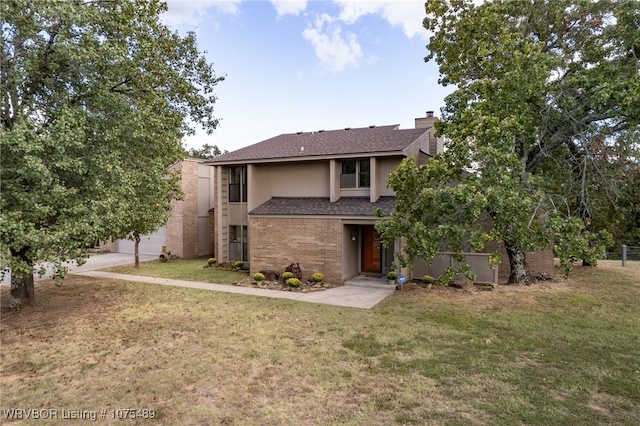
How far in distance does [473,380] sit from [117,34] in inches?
442

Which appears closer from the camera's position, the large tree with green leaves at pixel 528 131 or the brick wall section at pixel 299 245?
the large tree with green leaves at pixel 528 131

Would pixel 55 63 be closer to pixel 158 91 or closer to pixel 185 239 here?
pixel 158 91

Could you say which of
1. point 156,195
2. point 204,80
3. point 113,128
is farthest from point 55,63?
point 204,80

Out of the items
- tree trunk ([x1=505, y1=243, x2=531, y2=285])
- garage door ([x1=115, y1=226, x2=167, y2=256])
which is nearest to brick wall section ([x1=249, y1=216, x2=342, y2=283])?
tree trunk ([x1=505, y1=243, x2=531, y2=285])

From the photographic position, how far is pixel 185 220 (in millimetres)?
20312

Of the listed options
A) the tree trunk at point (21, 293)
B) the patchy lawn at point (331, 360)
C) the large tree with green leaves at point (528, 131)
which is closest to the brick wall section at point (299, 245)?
the patchy lawn at point (331, 360)

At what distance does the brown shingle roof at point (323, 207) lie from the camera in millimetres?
13156

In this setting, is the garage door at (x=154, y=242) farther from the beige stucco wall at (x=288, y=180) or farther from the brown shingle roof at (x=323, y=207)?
the brown shingle roof at (x=323, y=207)

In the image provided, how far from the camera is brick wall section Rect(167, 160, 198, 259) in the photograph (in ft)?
66.3

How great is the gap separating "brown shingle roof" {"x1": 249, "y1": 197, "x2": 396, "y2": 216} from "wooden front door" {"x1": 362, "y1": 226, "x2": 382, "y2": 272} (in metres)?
1.48

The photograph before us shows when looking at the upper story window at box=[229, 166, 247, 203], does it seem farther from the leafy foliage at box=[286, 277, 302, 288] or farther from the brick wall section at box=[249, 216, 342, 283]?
the leafy foliage at box=[286, 277, 302, 288]

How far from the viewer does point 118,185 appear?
8.35m

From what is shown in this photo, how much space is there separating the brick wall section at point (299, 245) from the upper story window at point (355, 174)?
222 centimetres

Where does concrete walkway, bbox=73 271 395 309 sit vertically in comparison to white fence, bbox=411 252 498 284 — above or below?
below
